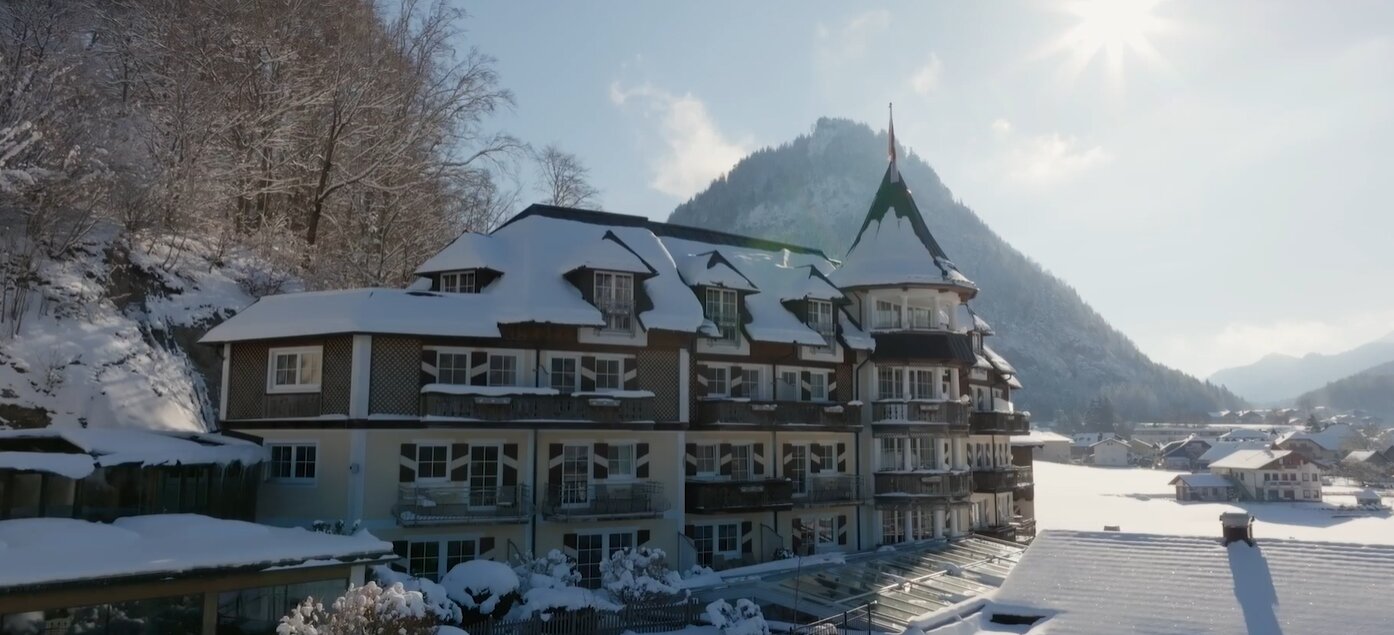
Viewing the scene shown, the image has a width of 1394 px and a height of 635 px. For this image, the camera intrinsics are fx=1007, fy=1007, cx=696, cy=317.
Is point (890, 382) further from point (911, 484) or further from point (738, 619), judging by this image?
point (738, 619)

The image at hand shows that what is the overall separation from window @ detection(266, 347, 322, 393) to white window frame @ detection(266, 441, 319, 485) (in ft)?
5.54

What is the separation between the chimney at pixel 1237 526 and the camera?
882 inches

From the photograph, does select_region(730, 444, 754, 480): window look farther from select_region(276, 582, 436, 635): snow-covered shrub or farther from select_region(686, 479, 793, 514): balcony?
select_region(276, 582, 436, 635): snow-covered shrub

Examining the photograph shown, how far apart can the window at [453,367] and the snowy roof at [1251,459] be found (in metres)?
116

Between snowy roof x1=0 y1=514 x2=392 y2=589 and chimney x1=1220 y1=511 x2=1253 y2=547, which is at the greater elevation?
chimney x1=1220 y1=511 x2=1253 y2=547

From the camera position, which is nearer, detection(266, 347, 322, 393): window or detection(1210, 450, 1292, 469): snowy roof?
detection(266, 347, 322, 393): window

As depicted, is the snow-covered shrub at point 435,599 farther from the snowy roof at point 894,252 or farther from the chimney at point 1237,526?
the snowy roof at point 894,252

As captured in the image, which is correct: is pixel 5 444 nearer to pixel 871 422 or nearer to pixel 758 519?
pixel 758 519

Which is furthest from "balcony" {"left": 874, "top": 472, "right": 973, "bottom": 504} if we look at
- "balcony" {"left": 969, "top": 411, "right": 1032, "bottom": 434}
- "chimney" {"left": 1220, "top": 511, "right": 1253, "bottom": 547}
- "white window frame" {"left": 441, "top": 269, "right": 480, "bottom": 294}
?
"chimney" {"left": 1220, "top": 511, "right": 1253, "bottom": 547}

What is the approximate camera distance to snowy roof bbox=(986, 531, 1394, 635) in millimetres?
19672

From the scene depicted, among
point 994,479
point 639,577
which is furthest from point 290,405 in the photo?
point 994,479

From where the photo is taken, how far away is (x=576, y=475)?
35000 millimetres

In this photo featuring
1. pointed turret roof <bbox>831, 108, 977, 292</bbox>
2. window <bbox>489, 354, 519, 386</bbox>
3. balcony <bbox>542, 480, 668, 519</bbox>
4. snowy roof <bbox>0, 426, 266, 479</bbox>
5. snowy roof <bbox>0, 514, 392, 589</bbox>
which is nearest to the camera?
snowy roof <bbox>0, 514, 392, 589</bbox>

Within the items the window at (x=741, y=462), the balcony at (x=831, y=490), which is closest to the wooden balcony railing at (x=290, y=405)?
the window at (x=741, y=462)
